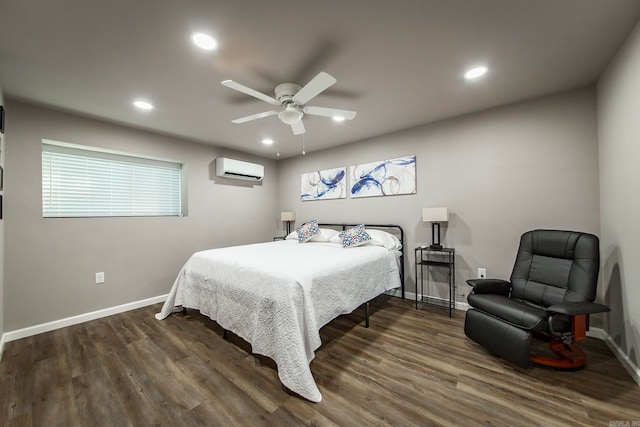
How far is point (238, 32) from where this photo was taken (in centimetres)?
168

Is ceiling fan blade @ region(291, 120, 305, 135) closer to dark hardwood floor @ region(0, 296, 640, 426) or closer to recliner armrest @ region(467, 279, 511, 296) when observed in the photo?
dark hardwood floor @ region(0, 296, 640, 426)

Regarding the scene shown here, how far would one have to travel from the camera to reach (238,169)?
14.4ft

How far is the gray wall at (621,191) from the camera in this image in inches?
69.6

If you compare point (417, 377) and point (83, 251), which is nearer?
point (417, 377)

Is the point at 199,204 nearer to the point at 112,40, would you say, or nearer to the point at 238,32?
the point at 112,40

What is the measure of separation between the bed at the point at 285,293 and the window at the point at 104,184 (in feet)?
5.25

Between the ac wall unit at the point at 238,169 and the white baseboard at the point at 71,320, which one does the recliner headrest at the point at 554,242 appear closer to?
the ac wall unit at the point at 238,169

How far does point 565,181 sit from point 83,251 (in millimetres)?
5506

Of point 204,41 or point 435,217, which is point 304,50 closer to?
point 204,41

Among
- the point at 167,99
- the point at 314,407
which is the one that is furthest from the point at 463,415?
the point at 167,99

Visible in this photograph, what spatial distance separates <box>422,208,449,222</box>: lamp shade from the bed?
0.68 m

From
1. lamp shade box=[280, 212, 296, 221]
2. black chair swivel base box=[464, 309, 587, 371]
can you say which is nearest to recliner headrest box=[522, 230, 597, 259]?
black chair swivel base box=[464, 309, 587, 371]

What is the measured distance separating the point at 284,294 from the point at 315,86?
5.31 ft

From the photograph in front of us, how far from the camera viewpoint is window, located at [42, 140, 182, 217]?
3.01 metres
